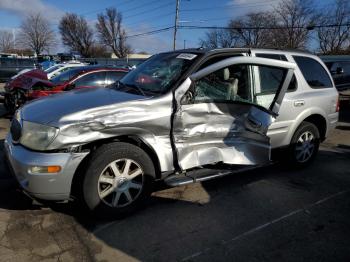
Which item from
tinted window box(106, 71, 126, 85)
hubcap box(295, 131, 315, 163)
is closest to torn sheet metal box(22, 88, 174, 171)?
hubcap box(295, 131, 315, 163)

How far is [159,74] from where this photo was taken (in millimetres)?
4223

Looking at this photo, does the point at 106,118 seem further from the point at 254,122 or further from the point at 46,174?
the point at 254,122

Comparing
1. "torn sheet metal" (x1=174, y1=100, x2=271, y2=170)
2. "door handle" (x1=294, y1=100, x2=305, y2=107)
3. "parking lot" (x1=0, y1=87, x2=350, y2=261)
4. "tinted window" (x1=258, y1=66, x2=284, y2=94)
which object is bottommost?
"parking lot" (x1=0, y1=87, x2=350, y2=261)

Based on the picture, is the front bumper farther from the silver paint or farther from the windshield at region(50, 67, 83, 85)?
the windshield at region(50, 67, 83, 85)

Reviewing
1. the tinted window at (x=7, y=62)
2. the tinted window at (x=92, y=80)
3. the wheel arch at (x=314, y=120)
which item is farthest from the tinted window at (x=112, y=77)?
the tinted window at (x=7, y=62)

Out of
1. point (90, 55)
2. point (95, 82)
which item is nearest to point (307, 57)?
point (95, 82)

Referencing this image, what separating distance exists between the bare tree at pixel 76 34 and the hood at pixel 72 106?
80.0 m

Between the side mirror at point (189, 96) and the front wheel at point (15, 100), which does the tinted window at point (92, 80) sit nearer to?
the front wheel at point (15, 100)

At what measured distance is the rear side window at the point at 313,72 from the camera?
5.02m

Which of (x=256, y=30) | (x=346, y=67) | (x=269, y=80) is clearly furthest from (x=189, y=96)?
(x=256, y=30)

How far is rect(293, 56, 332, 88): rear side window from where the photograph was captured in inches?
198

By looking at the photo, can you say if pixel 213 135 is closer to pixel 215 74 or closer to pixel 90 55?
pixel 215 74

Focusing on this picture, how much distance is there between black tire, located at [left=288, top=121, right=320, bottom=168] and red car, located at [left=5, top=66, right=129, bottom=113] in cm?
549

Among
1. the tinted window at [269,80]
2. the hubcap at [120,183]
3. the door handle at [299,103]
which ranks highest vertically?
the tinted window at [269,80]
